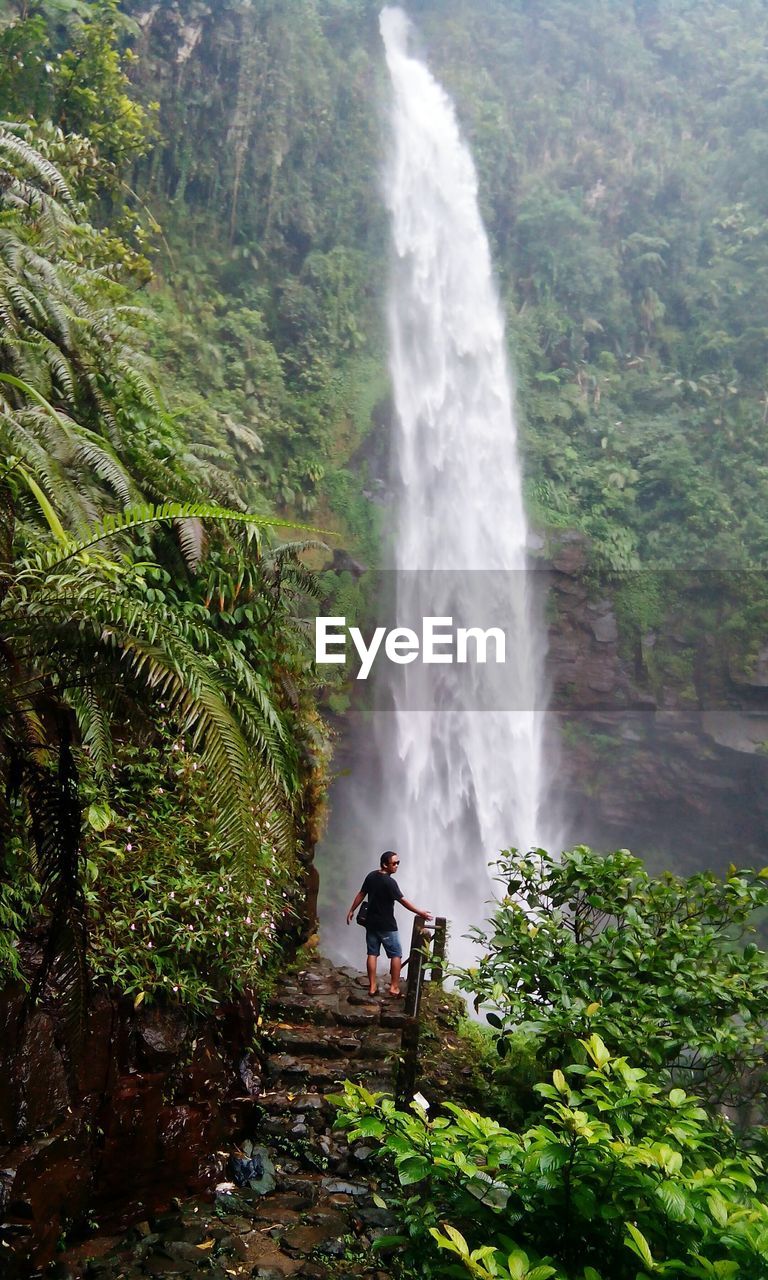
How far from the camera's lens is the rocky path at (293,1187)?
3.51 m

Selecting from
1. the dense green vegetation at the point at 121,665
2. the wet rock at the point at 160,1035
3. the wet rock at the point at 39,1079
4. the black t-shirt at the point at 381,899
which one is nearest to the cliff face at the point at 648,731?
the dense green vegetation at the point at 121,665

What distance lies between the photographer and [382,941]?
20.2 ft

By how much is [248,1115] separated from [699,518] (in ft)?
55.0

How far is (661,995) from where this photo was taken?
333cm

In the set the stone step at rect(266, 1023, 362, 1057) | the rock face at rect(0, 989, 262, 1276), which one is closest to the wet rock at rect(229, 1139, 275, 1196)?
the rock face at rect(0, 989, 262, 1276)

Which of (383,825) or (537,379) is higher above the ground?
(537,379)

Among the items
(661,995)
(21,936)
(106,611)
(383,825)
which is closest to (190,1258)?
(21,936)

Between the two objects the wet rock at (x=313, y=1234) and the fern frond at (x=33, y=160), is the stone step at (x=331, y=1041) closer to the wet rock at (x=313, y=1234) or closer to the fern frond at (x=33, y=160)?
the wet rock at (x=313, y=1234)

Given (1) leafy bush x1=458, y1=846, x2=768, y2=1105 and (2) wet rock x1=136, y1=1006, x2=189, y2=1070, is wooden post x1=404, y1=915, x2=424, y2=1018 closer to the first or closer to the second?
(1) leafy bush x1=458, y1=846, x2=768, y2=1105

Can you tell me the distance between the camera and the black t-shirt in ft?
19.8

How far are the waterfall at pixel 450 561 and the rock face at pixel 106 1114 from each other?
33.8 ft

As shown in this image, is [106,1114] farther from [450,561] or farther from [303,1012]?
[450,561]

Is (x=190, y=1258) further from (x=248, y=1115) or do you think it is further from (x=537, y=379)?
(x=537, y=379)

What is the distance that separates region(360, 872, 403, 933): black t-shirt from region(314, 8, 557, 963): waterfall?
8.58 m
